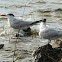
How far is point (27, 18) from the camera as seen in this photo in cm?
931

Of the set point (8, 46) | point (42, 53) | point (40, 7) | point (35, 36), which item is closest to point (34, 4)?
point (40, 7)

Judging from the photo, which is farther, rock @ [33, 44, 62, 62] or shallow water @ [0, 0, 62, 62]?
shallow water @ [0, 0, 62, 62]

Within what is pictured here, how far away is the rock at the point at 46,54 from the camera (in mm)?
5000

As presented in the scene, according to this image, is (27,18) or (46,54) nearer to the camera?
(46,54)

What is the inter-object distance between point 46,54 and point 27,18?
4.35m

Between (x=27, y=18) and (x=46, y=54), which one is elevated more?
(x=27, y=18)

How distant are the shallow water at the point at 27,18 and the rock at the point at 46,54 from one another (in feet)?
1.75

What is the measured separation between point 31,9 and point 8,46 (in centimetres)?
590

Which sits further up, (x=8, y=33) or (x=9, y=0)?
(x=9, y=0)

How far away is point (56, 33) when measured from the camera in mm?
6324

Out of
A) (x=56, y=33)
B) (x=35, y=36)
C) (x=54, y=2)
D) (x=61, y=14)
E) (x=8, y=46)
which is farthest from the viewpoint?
(x=54, y=2)

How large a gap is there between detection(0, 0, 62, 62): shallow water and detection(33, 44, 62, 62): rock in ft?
1.75

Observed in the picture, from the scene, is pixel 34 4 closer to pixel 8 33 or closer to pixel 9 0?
pixel 9 0

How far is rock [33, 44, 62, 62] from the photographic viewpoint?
197 inches
